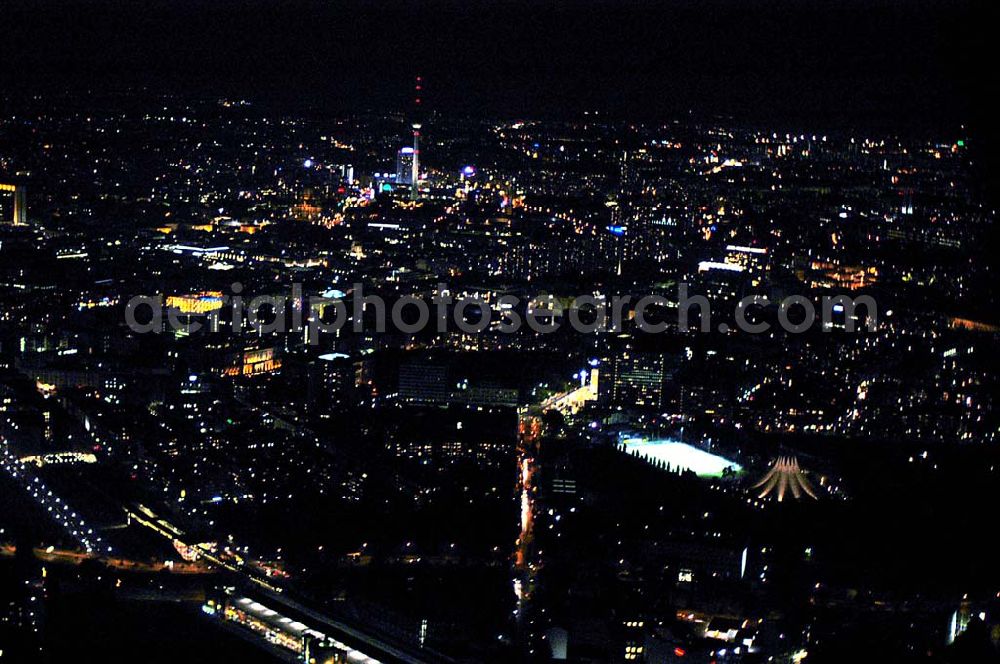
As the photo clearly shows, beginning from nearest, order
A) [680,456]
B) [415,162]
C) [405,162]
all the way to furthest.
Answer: [680,456]
[415,162]
[405,162]

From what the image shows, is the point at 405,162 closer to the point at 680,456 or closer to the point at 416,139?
the point at 416,139

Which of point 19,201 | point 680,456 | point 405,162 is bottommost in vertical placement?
point 680,456

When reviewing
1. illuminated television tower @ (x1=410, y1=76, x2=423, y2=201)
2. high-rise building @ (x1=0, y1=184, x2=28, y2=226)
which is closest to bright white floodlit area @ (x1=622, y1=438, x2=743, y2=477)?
high-rise building @ (x1=0, y1=184, x2=28, y2=226)

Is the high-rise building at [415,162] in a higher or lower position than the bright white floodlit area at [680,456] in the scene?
higher

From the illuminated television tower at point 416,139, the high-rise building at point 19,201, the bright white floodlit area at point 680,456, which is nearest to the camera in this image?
the bright white floodlit area at point 680,456

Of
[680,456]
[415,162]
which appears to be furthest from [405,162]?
[680,456]

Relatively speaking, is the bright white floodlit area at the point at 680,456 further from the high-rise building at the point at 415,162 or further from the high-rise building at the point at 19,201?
the high-rise building at the point at 415,162

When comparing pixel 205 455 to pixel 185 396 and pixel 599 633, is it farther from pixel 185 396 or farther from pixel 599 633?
pixel 599 633

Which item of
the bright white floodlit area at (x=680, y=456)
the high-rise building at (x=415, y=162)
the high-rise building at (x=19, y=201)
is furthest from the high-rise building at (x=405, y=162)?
the bright white floodlit area at (x=680, y=456)
